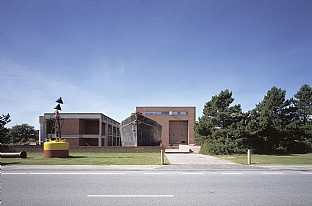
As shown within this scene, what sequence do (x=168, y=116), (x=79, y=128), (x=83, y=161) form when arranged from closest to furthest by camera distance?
(x=83, y=161) → (x=79, y=128) → (x=168, y=116)

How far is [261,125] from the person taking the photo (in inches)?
950

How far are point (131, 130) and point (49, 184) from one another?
23.6m

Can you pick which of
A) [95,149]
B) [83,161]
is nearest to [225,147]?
[95,149]

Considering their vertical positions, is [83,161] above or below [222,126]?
below

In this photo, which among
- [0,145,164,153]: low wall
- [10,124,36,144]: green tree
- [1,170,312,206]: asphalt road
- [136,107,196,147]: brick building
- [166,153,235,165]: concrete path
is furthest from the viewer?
[136,107,196,147]: brick building

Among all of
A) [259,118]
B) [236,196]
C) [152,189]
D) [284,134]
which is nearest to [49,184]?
[152,189]

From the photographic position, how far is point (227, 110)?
25.7 metres

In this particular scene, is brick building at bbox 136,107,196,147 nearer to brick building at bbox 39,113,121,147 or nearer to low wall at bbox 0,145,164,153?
brick building at bbox 39,113,121,147

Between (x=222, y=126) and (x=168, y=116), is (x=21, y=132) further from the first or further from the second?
(x=222, y=126)

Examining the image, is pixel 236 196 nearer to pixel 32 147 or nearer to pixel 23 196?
pixel 23 196

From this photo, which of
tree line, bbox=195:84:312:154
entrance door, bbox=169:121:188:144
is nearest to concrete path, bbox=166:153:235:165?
tree line, bbox=195:84:312:154

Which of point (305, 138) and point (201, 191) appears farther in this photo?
point (305, 138)

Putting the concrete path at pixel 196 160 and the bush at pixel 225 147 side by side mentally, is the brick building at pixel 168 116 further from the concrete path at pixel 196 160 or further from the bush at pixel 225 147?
the concrete path at pixel 196 160

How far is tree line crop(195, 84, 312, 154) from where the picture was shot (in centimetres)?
2445
